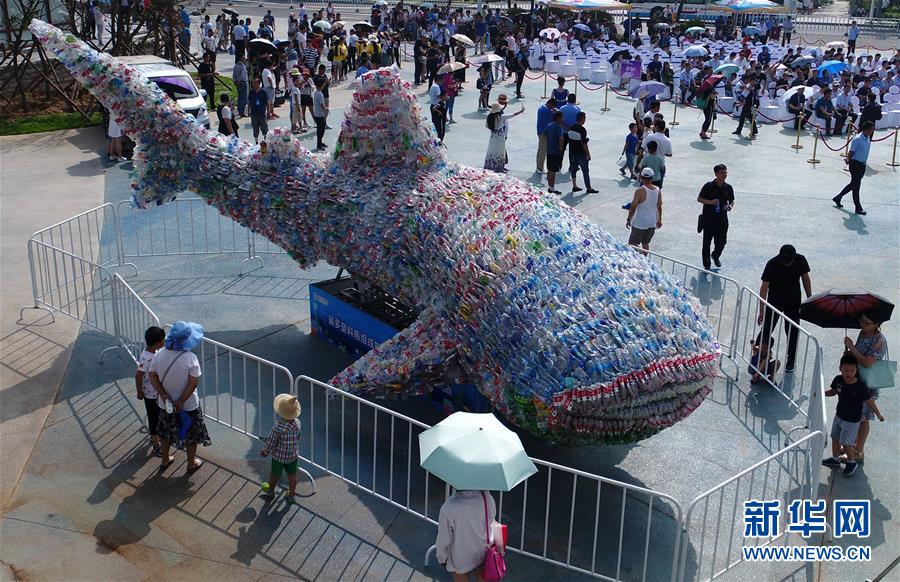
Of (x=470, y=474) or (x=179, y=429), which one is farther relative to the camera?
(x=179, y=429)

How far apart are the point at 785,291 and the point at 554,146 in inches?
272

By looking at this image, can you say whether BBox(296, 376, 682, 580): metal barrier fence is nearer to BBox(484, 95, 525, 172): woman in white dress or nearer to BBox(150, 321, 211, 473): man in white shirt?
BBox(150, 321, 211, 473): man in white shirt

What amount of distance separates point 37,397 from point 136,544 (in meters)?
2.81

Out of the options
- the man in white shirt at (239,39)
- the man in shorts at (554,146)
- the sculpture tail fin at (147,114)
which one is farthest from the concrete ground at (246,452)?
the man in white shirt at (239,39)

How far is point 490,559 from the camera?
236 inches

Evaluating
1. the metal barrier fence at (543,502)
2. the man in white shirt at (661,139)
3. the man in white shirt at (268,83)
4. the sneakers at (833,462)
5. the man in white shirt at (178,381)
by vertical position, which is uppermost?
the man in white shirt at (268,83)

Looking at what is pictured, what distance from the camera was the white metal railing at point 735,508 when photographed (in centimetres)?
678

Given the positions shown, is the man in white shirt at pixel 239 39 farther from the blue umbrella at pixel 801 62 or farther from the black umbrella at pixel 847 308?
the black umbrella at pixel 847 308

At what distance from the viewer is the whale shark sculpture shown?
7059 mm

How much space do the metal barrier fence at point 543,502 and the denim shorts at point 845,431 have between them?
1.63m

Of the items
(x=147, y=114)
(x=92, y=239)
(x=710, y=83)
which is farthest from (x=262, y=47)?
(x=147, y=114)

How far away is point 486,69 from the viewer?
2530cm

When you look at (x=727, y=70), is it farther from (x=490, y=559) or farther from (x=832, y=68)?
(x=490, y=559)

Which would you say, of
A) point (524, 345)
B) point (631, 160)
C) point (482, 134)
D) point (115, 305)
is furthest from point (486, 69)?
point (524, 345)
